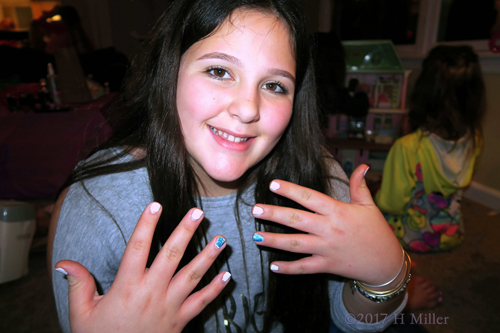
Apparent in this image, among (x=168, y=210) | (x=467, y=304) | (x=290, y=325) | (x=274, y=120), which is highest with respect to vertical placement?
(x=274, y=120)

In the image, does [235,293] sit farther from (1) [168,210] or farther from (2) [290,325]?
(1) [168,210]

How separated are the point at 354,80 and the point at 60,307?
2.80 m

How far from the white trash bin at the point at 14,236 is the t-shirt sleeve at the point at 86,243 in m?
0.84

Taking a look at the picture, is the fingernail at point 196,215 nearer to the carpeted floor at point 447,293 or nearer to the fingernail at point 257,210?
the fingernail at point 257,210

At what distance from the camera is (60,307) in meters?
0.63

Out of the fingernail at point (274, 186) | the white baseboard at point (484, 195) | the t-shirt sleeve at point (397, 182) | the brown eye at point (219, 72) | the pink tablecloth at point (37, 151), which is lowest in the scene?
the white baseboard at point (484, 195)

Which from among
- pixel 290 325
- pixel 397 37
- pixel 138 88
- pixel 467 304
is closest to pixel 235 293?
pixel 290 325

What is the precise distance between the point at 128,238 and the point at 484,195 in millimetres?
2762

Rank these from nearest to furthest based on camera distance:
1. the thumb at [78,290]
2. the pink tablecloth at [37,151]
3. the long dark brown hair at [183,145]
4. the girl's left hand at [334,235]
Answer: the thumb at [78,290] < the girl's left hand at [334,235] < the long dark brown hair at [183,145] < the pink tablecloth at [37,151]

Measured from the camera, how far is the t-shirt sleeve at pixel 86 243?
0.62m

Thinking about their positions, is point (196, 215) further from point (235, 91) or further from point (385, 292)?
point (385, 292)

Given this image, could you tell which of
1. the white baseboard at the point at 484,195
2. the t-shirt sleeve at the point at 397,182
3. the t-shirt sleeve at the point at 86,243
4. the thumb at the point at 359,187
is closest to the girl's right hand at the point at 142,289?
the t-shirt sleeve at the point at 86,243

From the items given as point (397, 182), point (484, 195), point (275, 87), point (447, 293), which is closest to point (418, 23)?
point (484, 195)

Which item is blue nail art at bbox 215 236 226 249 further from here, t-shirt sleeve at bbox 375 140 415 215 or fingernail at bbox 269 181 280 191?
t-shirt sleeve at bbox 375 140 415 215
